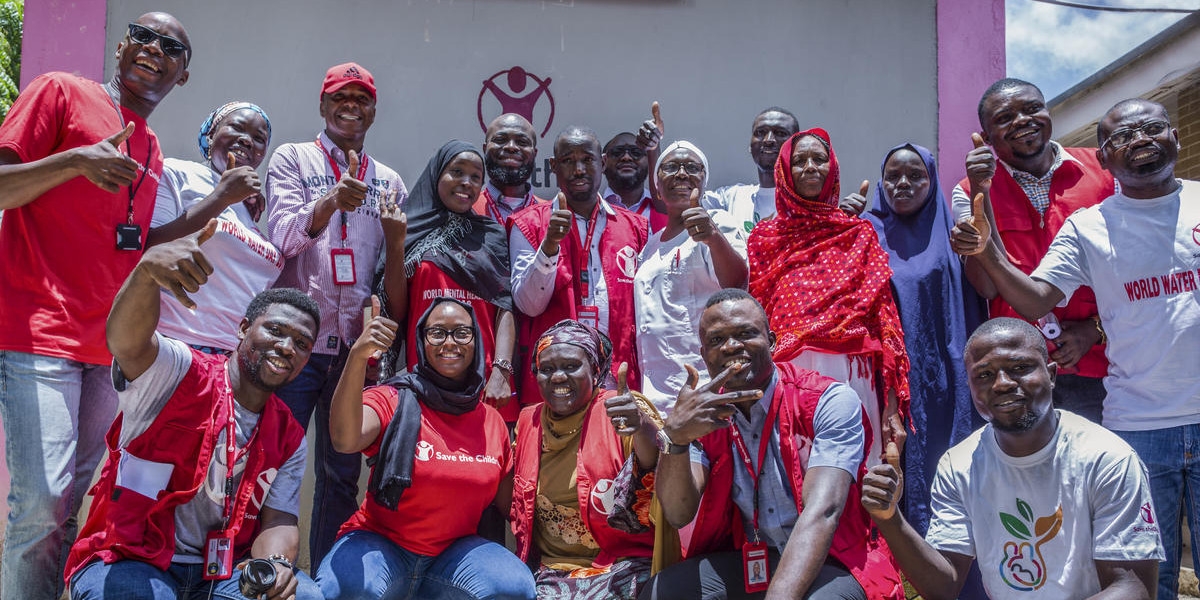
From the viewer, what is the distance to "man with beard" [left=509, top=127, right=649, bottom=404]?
13.3 feet

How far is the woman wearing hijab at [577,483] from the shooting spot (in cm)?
325

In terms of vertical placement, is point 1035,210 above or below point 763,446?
above

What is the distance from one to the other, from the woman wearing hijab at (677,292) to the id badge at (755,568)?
0.98m

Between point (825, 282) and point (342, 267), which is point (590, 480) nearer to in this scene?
point (825, 282)

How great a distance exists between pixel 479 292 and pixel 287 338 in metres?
1.11

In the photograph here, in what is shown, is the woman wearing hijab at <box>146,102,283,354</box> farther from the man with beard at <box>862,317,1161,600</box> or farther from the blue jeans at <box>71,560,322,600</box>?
the man with beard at <box>862,317,1161,600</box>

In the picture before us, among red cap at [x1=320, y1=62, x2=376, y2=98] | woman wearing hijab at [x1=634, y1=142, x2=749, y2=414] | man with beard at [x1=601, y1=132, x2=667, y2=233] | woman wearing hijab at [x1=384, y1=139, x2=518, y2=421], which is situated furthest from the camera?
man with beard at [x1=601, y1=132, x2=667, y2=233]

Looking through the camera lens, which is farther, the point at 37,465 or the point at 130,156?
the point at 130,156

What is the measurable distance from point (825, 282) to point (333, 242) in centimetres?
221

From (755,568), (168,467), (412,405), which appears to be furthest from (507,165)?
(755,568)

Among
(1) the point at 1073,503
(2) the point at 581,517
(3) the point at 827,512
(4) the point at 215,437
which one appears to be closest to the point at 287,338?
Result: (4) the point at 215,437

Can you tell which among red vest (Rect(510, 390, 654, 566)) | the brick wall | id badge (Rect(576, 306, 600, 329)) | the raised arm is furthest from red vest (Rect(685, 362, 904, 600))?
the brick wall

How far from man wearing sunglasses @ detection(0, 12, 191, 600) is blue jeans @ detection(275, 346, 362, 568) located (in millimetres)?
800

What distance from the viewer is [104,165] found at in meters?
2.94
